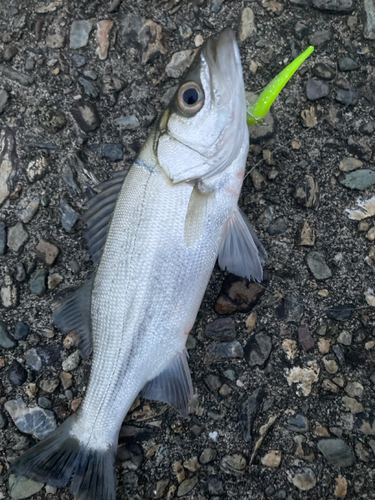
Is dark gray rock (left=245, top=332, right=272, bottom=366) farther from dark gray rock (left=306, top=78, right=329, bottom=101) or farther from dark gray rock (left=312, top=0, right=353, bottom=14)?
dark gray rock (left=312, top=0, right=353, bottom=14)

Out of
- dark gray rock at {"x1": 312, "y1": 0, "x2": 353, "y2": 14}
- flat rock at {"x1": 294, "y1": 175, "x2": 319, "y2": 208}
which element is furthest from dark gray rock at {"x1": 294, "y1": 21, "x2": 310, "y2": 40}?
flat rock at {"x1": 294, "y1": 175, "x2": 319, "y2": 208}

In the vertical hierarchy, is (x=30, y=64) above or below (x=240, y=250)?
above

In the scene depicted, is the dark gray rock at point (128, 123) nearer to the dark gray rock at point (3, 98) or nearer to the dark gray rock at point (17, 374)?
the dark gray rock at point (3, 98)

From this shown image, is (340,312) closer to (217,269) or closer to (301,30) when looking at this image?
(217,269)

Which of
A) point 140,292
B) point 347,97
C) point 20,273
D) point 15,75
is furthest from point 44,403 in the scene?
point 347,97

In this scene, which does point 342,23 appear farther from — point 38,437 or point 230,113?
point 38,437

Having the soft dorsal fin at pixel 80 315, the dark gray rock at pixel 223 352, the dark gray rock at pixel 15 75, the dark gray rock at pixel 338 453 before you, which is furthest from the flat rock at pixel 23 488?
the dark gray rock at pixel 15 75
